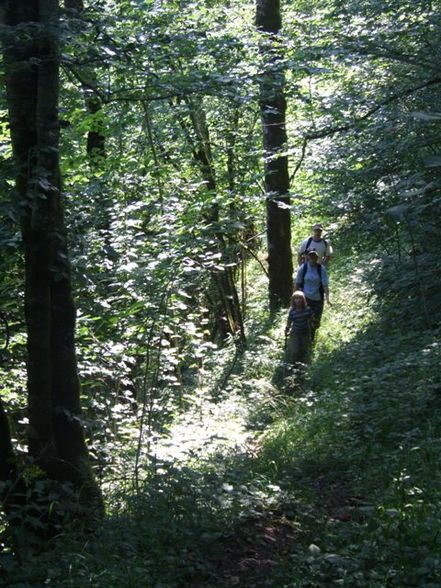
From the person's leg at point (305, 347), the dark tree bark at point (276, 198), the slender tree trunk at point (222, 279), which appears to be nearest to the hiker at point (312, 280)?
the person's leg at point (305, 347)

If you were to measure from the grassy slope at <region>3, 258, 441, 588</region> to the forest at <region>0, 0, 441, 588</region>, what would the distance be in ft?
0.08

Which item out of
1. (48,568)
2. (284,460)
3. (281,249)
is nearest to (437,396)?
(284,460)

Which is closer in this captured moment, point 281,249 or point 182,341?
point 182,341

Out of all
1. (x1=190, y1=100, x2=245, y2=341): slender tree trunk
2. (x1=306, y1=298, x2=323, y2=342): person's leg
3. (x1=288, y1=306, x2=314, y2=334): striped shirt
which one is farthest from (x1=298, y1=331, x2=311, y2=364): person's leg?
(x1=190, y1=100, x2=245, y2=341): slender tree trunk

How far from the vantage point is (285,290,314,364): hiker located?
11945 mm

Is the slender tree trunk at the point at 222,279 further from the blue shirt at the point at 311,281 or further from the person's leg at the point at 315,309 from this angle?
the blue shirt at the point at 311,281

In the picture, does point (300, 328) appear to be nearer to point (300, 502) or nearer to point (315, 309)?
point (315, 309)

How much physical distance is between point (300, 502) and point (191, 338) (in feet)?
18.9

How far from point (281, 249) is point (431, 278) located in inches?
214

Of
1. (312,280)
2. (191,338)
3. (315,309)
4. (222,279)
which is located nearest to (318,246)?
(312,280)

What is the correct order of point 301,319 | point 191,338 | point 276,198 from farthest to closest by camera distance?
point 276,198 < point 301,319 < point 191,338

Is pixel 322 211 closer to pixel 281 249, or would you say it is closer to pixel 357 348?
pixel 357 348

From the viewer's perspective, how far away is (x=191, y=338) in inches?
463

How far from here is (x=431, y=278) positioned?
10.9m
